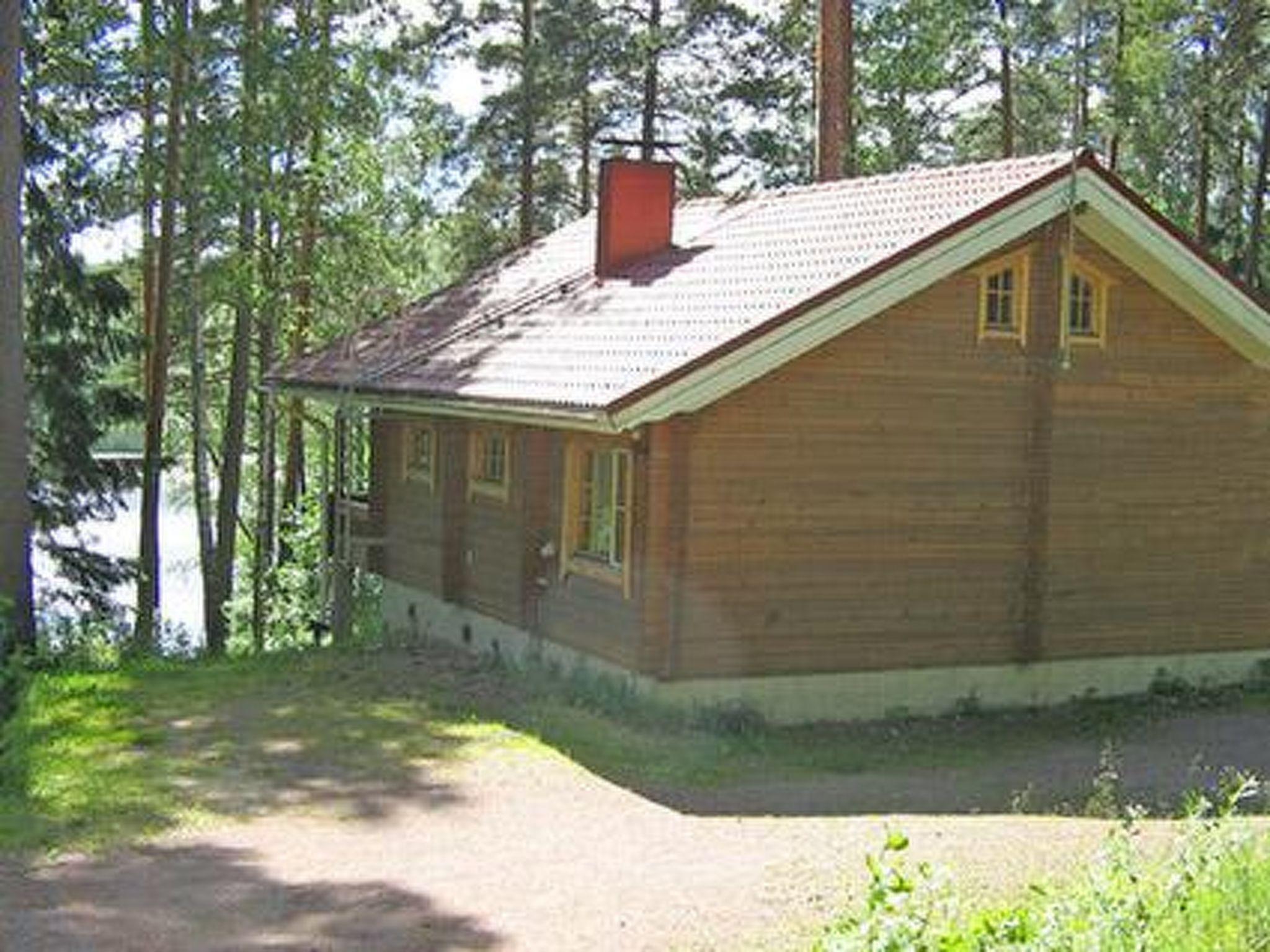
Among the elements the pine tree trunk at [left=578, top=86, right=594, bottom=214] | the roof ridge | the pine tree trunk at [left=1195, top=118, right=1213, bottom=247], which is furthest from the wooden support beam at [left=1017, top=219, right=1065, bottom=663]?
the pine tree trunk at [left=578, top=86, right=594, bottom=214]

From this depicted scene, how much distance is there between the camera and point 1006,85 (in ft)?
103

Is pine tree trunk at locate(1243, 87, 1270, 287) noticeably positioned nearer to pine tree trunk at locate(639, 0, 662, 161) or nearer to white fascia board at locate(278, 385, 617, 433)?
pine tree trunk at locate(639, 0, 662, 161)

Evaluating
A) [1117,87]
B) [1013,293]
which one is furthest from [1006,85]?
[1013,293]

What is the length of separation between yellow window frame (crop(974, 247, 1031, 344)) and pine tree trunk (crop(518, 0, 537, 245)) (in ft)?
53.5

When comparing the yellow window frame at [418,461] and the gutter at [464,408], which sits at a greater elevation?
the gutter at [464,408]

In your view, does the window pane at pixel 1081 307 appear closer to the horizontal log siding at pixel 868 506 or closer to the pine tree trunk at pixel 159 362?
the horizontal log siding at pixel 868 506

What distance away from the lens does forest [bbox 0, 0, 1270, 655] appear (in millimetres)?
22250

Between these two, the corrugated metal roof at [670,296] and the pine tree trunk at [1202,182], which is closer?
the corrugated metal roof at [670,296]

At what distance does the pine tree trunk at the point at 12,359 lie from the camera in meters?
17.0

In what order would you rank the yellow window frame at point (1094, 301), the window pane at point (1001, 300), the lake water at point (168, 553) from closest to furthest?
the window pane at point (1001, 300), the yellow window frame at point (1094, 301), the lake water at point (168, 553)

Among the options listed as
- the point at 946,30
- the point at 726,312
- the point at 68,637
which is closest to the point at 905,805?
the point at 726,312

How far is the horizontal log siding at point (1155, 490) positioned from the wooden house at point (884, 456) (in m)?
0.03

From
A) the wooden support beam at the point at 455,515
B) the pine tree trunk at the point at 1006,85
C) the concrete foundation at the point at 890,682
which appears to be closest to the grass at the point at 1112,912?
the concrete foundation at the point at 890,682

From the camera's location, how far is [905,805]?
1110cm
